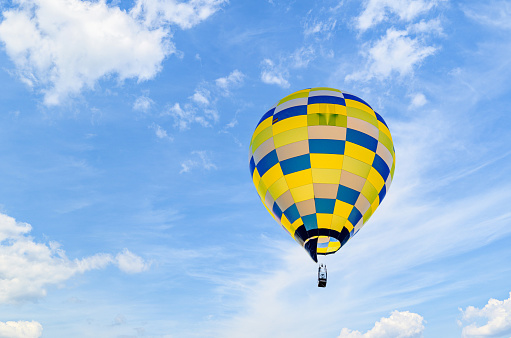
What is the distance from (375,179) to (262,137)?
20.2ft

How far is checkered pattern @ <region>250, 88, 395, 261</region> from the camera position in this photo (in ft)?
77.3

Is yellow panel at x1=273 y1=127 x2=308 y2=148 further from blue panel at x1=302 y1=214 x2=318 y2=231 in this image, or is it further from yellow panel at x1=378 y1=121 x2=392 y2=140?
yellow panel at x1=378 y1=121 x2=392 y2=140

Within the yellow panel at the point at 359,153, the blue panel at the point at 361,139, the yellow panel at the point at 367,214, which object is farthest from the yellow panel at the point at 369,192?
Answer: the blue panel at the point at 361,139

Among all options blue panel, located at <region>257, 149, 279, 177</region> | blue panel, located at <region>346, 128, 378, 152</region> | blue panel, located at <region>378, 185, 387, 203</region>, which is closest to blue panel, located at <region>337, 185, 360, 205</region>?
blue panel, located at <region>378, 185, 387, 203</region>

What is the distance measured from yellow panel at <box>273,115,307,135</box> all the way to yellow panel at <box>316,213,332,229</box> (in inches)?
184

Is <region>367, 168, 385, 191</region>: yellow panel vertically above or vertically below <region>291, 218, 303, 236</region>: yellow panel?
above

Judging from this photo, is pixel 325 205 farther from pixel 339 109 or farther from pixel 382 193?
pixel 339 109

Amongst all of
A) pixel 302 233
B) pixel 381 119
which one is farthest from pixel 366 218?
pixel 381 119

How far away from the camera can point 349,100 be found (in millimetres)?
26344

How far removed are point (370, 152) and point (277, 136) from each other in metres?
4.72

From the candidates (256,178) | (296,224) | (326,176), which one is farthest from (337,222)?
(256,178)

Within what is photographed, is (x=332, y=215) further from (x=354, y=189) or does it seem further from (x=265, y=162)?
(x=265, y=162)

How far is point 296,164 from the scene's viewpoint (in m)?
24.2

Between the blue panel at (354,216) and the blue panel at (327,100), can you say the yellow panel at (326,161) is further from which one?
the blue panel at (327,100)
